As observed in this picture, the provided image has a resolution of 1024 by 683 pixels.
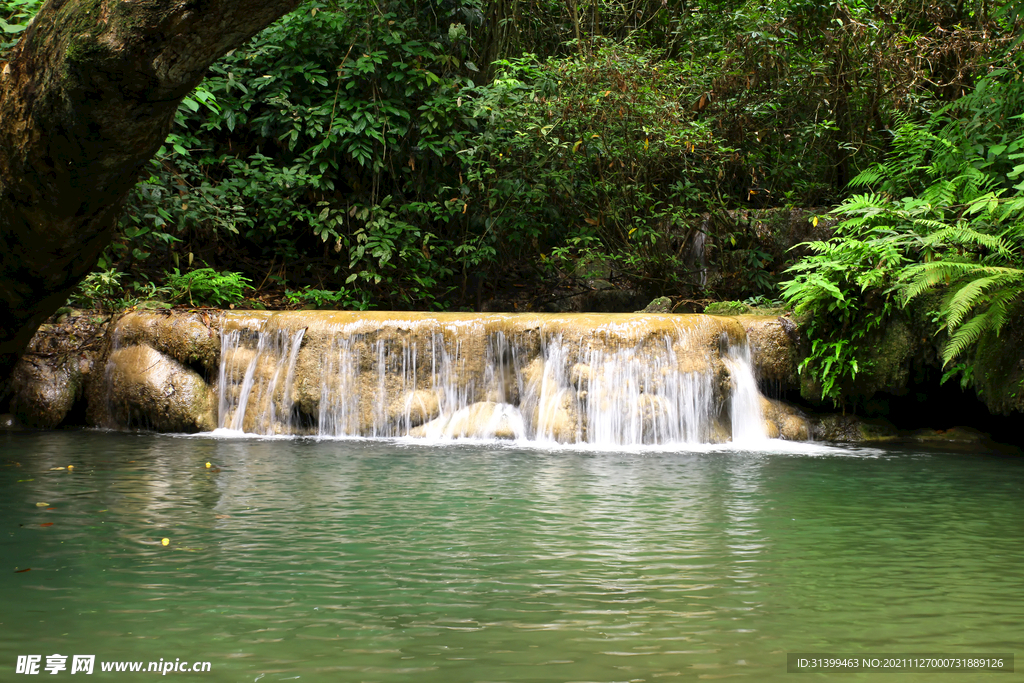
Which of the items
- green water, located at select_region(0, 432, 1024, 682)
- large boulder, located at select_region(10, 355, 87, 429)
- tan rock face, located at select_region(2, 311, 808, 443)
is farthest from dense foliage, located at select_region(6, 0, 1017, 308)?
green water, located at select_region(0, 432, 1024, 682)

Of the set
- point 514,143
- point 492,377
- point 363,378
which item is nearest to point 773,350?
point 492,377

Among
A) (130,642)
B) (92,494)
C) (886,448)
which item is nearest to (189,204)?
(92,494)

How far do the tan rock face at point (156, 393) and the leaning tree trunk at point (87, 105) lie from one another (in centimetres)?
359

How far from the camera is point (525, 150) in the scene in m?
12.2

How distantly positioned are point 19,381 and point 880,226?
381 inches

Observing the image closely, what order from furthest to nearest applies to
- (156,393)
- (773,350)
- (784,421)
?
(156,393) < (773,350) < (784,421)

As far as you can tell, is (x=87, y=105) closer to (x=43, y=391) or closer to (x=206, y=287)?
(x=43, y=391)

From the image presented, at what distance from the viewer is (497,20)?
1339cm

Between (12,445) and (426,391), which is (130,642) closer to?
(12,445)

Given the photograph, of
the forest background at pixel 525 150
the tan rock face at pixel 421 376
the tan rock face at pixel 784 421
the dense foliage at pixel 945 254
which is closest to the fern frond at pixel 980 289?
the dense foliage at pixel 945 254

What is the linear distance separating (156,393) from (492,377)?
3651 mm

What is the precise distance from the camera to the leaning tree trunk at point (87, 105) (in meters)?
3.81

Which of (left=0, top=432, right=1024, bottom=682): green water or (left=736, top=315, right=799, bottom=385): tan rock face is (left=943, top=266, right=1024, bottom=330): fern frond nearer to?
(left=0, top=432, right=1024, bottom=682): green water

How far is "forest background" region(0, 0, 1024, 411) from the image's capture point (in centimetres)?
1175
